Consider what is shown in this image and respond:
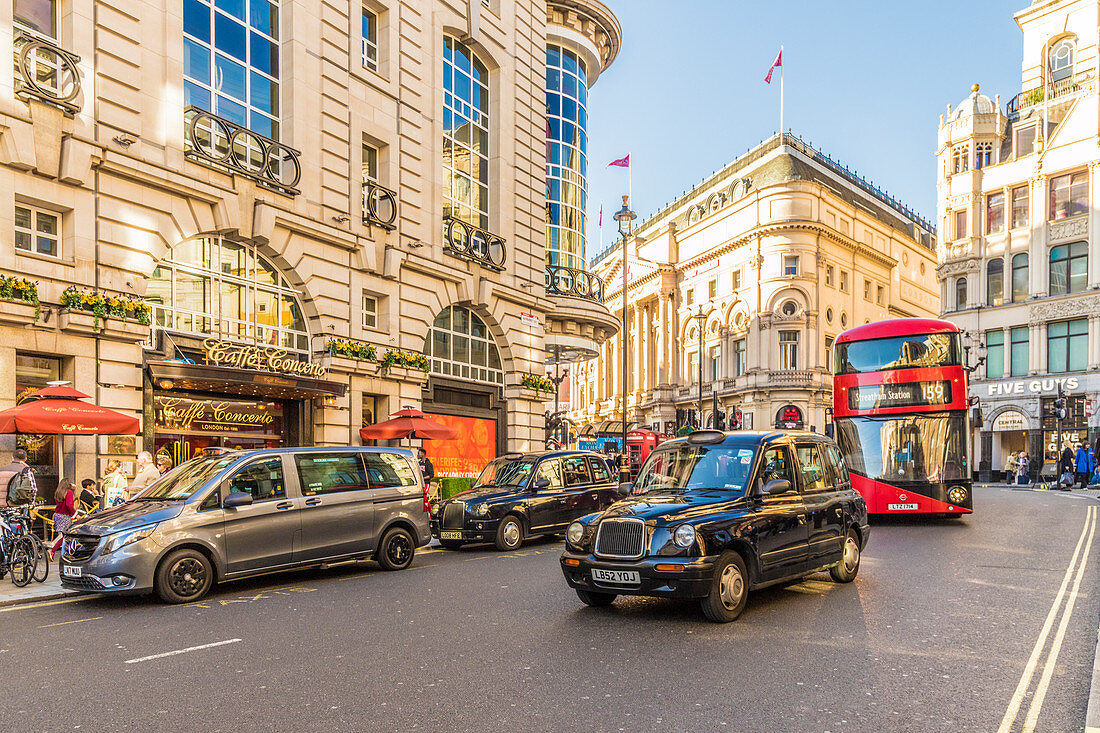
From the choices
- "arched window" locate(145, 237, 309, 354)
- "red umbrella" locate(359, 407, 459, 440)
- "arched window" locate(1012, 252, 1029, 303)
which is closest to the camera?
"arched window" locate(145, 237, 309, 354)

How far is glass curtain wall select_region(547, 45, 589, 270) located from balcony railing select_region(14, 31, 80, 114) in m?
19.5

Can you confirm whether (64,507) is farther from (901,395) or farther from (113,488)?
(901,395)

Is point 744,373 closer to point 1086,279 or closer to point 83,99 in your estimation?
point 1086,279

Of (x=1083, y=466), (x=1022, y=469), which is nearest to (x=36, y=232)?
(x=1083, y=466)

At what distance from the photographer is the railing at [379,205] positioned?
2291 cm

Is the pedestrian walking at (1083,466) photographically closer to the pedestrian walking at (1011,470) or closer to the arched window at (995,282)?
the pedestrian walking at (1011,470)

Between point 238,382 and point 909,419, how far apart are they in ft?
44.5

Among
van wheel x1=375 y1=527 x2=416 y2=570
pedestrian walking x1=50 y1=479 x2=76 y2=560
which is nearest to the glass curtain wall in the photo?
van wheel x1=375 y1=527 x2=416 y2=570

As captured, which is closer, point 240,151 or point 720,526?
point 720,526

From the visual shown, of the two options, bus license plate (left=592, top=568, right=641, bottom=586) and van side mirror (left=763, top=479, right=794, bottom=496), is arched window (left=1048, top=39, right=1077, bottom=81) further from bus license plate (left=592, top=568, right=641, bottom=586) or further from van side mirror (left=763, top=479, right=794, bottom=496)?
bus license plate (left=592, top=568, right=641, bottom=586)

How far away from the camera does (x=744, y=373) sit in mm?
69062

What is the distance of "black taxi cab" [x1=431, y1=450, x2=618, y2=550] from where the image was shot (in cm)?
1509

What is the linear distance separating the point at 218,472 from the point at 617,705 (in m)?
7.00

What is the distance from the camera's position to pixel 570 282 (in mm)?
33594
